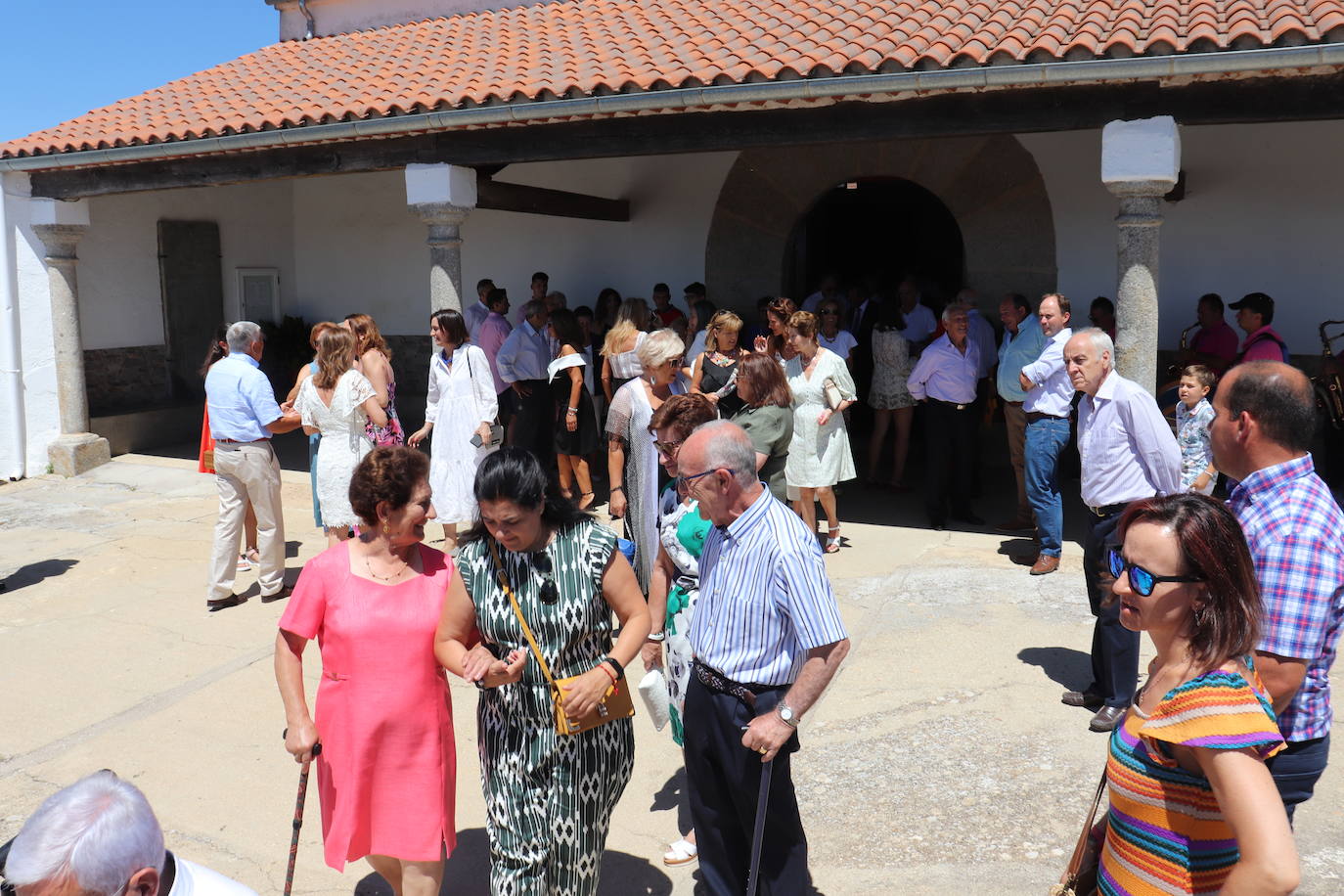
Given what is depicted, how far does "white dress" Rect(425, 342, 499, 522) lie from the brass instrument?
593cm

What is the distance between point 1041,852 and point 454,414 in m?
4.46

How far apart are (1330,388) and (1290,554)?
6609mm

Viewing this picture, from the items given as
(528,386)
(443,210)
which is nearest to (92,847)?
(443,210)

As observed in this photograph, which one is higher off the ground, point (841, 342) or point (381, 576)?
point (841, 342)

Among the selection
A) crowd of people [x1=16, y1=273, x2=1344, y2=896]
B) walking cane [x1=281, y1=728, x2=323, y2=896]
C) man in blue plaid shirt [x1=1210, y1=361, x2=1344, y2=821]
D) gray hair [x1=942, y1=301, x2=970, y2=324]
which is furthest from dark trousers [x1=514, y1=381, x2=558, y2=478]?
man in blue plaid shirt [x1=1210, y1=361, x2=1344, y2=821]

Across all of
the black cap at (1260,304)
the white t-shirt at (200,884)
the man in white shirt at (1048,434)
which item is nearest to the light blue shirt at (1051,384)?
the man in white shirt at (1048,434)

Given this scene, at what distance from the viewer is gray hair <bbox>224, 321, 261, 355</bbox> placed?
6.02 metres

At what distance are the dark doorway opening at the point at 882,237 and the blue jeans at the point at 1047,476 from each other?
6.52 meters

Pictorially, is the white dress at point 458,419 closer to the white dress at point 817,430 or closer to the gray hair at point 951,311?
the white dress at point 817,430

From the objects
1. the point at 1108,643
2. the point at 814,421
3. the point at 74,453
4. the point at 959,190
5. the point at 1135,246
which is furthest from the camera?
the point at 74,453

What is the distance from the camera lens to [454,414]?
6797mm

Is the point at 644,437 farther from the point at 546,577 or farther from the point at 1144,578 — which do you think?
the point at 1144,578

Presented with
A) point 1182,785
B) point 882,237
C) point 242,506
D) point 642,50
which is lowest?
point 242,506

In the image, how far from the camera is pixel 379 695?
285 centimetres
